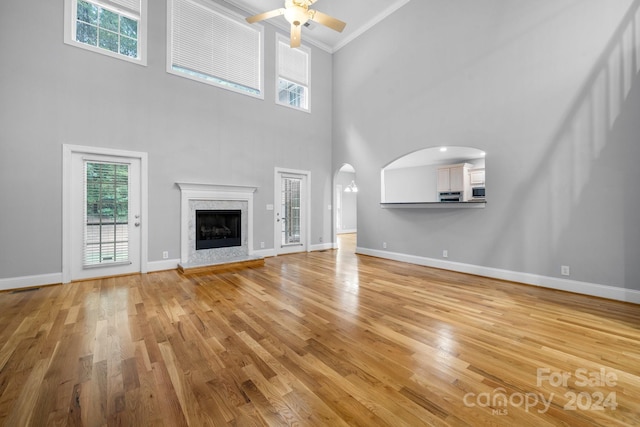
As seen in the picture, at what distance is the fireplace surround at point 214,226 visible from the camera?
16.2 ft

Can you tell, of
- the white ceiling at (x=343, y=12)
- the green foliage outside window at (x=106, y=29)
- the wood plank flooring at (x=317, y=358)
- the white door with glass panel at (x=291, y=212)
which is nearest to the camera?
the wood plank flooring at (x=317, y=358)

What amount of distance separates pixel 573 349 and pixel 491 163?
9.74ft

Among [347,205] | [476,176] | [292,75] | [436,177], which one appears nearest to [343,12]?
[292,75]

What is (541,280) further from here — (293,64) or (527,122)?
(293,64)

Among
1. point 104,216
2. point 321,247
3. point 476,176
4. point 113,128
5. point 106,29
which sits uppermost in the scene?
point 106,29

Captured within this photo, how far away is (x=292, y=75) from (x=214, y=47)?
6.26ft

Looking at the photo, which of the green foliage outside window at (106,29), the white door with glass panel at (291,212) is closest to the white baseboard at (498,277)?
the white door with glass panel at (291,212)

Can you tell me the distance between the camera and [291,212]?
6652 millimetres

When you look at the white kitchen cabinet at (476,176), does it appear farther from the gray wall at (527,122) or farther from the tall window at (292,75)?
the tall window at (292,75)

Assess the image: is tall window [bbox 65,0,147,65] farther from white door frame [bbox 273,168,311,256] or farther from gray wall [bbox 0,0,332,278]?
white door frame [bbox 273,168,311,256]

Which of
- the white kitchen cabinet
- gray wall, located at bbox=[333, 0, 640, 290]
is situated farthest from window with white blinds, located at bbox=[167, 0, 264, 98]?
the white kitchen cabinet

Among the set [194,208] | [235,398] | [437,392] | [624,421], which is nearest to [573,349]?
[624,421]

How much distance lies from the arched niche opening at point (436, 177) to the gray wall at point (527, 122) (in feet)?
1.83

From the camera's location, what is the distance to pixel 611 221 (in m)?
3.27
